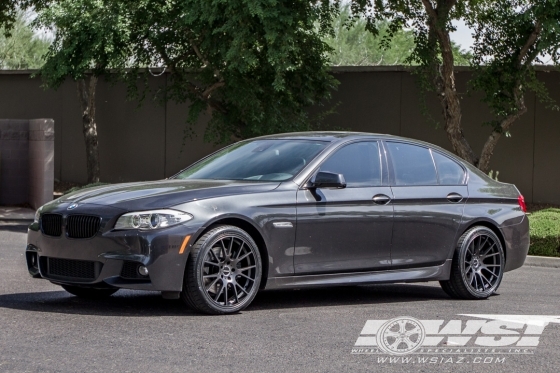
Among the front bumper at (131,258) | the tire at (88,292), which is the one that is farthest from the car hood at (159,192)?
the tire at (88,292)

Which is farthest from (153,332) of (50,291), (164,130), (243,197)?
(164,130)

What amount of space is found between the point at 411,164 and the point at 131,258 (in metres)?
3.13

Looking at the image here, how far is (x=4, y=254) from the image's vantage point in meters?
12.6

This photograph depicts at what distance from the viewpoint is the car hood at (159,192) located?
7621 mm

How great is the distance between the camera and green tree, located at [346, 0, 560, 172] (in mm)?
18062

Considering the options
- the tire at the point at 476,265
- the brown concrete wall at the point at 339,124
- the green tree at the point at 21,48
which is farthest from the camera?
the green tree at the point at 21,48

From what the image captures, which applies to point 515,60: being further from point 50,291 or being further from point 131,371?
point 131,371

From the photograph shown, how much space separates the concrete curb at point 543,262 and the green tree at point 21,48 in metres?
36.7

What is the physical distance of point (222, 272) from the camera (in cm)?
772

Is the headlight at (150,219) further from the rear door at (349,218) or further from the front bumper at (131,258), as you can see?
the rear door at (349,218)

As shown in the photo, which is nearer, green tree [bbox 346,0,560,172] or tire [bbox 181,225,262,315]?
tire [bbox 181,225,262,315]

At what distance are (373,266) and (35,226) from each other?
9.88 ft

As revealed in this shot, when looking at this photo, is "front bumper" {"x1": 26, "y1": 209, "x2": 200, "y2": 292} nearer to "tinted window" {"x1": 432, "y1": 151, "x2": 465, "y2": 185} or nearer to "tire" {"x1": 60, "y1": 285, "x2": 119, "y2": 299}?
"tire" {"x1": 60, "y1": 285, "x2": 119, "y2": 299}

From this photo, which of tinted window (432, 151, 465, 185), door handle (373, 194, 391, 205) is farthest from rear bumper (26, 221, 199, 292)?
tinted window (432, 151, 465, 185)
